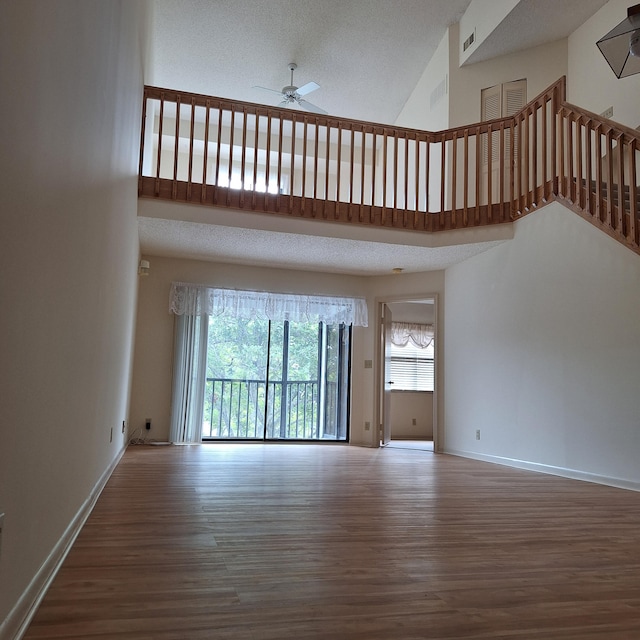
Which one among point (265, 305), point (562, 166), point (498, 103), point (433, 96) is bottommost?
point (265, 305)

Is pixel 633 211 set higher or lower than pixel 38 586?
higher

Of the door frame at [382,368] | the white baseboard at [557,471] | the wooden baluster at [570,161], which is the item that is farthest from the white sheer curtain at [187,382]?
the wooden baluster at [570,161]

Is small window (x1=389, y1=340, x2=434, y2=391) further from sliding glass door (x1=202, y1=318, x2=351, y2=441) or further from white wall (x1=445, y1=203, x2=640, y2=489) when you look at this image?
white wall (x1=445, y1=203, x2=640, y2=489)

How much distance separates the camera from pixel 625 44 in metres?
3.89

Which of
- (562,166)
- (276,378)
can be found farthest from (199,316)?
(562,166)

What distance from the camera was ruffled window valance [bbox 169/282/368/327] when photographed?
24.6 feet

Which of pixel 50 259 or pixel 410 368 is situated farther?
pixel 410 368

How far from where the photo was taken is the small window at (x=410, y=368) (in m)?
10.3

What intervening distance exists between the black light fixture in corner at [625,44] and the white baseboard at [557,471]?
2.97 meters

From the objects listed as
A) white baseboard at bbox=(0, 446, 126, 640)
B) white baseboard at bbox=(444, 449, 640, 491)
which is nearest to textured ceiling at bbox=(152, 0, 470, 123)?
white baseboard at bbox=(444, 449, 640, 491)

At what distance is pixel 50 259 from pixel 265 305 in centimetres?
621

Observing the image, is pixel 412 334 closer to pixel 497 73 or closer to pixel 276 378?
pixel 276 378

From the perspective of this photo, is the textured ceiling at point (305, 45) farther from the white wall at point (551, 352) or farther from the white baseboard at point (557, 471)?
the white baseboard at point (557, 471)

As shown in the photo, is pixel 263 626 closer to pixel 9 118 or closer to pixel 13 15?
pixel 9 118
